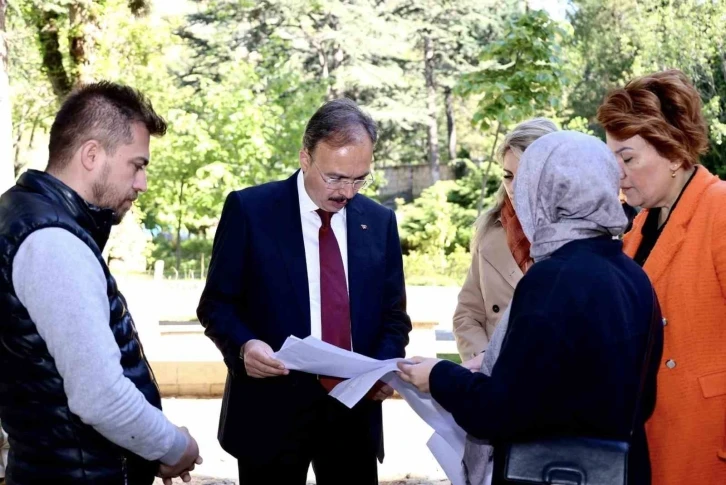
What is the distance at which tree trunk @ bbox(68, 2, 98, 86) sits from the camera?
1623cm

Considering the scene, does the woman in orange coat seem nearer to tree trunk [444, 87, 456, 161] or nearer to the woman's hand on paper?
the woman's hand on paper

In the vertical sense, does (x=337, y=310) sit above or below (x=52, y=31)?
below

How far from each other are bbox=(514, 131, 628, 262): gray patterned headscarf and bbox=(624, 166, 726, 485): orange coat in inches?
25.9

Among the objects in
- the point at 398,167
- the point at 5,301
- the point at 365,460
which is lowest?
the point at 398,167

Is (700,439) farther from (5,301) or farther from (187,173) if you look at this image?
(187,173)

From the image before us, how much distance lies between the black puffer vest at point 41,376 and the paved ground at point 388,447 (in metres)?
3.71

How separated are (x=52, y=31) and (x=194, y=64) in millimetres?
13633

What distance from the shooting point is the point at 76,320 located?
7.82 ft

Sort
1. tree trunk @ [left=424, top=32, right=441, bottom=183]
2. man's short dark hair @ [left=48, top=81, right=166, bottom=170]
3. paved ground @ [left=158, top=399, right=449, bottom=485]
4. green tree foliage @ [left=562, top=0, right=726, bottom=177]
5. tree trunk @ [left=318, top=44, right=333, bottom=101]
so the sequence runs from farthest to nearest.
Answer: tree trunk @ [left=424, top=32, right=441, bottom=183]
tree trunk @ [left=318, top=44, right=333, bottom=101]
green tree foliage @ [left=562, top=0, right=726, bottom=177]
paved ground @ [left=158, top=399, right=449, bottom=485]
man's short dark hair @ [left=48, top=81, right=166, bottom=170]

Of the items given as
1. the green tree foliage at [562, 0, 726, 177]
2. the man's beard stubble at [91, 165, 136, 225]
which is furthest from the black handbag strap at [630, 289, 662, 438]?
the green tree foliage at [562, 0, 726, 177]

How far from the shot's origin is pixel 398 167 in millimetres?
42688

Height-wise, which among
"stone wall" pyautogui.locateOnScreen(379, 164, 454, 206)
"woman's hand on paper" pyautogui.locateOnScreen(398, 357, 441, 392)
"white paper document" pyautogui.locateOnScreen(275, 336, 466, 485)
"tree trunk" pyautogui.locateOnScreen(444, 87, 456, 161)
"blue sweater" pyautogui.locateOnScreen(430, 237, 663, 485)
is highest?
"blue sweater" pyautogui.locateOnScreen(430, 237, 663, 485)

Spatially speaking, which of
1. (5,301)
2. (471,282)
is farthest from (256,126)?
(5,301)

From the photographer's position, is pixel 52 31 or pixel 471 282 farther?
pixel 52 31
